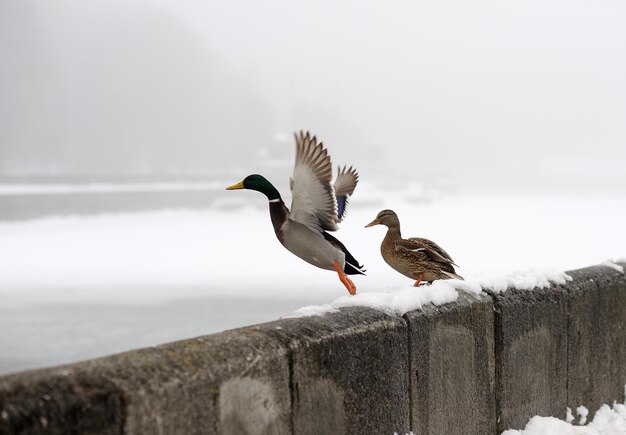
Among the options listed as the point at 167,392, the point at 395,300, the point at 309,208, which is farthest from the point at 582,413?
the point at 167,392

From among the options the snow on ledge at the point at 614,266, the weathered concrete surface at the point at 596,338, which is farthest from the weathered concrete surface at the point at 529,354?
the snow on ledge at the point at 614,266

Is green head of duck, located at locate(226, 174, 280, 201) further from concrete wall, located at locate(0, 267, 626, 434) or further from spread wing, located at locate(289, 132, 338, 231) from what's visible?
concrete wall, located at locate(0, 267, 626, 434)

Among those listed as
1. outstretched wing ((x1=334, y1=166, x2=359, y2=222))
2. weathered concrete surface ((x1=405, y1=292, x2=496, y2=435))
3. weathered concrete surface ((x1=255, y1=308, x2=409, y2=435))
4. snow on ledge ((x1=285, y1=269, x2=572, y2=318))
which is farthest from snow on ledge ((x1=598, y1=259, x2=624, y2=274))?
weathered concrete surface ((x1=255, y1=308, x2=409, y2=435))

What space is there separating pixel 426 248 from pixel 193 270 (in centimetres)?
3583

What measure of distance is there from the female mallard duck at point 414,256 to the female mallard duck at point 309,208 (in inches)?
19.9

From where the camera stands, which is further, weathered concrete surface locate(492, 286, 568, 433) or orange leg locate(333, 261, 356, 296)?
weathered concrete surface locate(492, 286, 568, 433)

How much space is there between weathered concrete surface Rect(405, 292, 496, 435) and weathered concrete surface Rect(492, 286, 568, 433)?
0.25 feet

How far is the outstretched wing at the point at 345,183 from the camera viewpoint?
334 cm

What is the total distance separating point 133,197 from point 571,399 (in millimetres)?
55128

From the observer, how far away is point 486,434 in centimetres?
346

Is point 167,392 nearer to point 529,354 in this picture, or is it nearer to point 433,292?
point 433,292

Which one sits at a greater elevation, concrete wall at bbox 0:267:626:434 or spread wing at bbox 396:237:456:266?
spread wing at bbox 396:237:456:266

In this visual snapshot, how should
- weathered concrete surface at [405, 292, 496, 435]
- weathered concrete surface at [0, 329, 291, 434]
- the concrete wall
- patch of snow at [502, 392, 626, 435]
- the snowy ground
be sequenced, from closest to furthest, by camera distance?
weathered concrete surface at [0, 329, 291, 434] < the concrete wall < weathered concrete surface at [405, 292, 496, 435] < patch of snow at [502, 392, 626, 435] < the snowy ground

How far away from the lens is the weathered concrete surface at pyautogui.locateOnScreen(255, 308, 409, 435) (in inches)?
98.9
